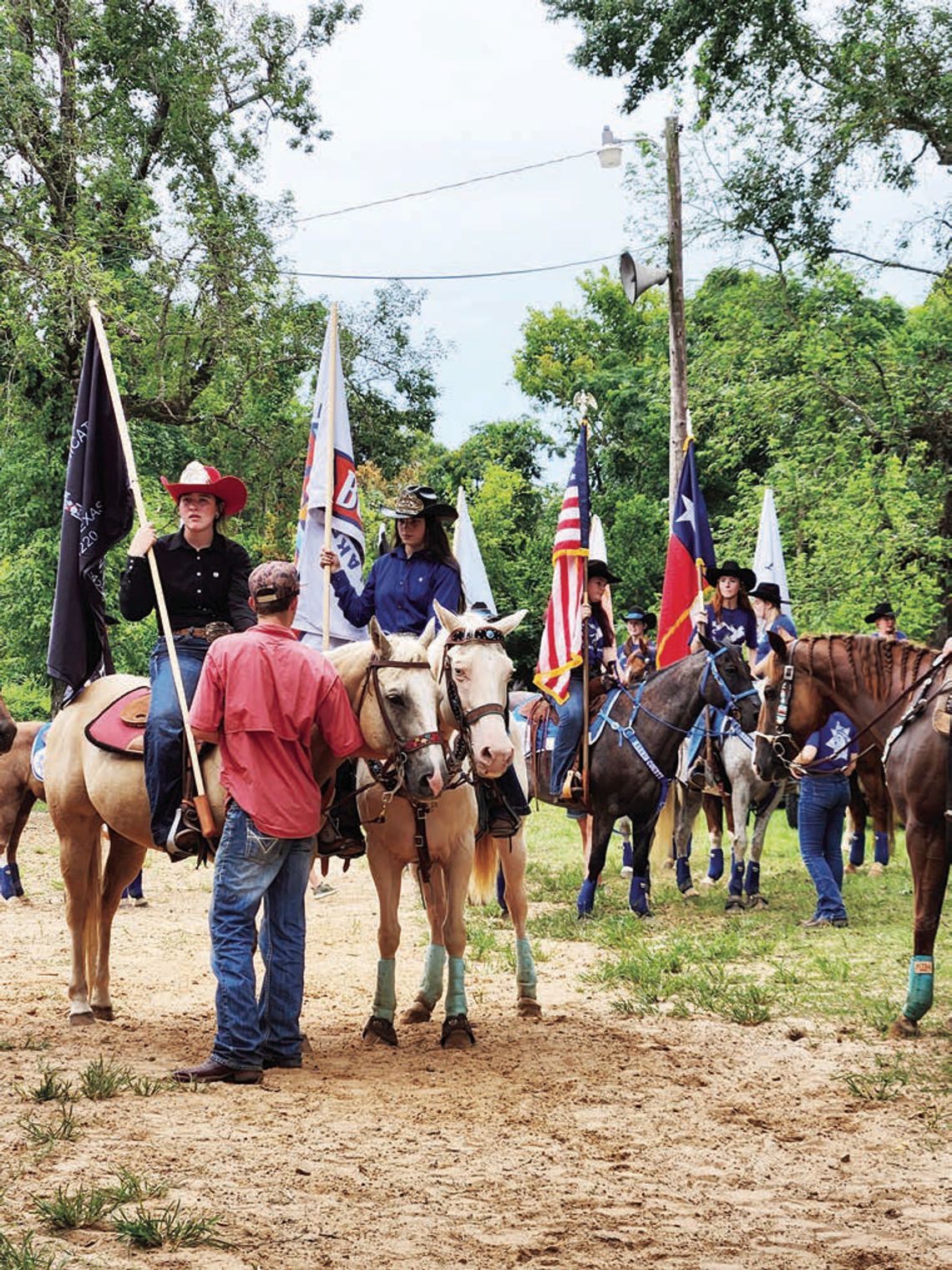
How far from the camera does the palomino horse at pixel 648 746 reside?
12852 millimetres

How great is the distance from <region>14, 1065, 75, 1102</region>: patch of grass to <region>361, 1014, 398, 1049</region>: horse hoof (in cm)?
189

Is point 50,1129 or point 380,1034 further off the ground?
point 50,1129

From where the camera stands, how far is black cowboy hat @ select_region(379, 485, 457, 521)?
8438 millimetres

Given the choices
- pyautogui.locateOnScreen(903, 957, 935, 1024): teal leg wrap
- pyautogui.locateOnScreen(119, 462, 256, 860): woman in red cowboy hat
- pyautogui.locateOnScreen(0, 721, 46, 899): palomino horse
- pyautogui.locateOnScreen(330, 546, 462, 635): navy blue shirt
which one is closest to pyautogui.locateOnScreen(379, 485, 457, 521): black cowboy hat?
pyautogui.locateOnScreen(330, 546, 462, 635): navy blue shirt

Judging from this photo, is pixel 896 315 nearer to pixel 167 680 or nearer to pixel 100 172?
pixel 100 172

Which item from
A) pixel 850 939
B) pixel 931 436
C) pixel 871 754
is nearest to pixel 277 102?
pixel 931 436

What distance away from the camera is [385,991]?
7930mm

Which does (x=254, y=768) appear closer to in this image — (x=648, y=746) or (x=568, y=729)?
(x=568, y=729)

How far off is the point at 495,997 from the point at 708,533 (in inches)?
338

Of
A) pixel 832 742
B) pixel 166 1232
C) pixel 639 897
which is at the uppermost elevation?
pixel 832 742

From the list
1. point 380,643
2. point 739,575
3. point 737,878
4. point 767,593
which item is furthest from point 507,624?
point 739,575

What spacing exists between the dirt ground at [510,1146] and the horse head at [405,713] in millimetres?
1464

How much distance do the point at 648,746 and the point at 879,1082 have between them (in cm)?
630

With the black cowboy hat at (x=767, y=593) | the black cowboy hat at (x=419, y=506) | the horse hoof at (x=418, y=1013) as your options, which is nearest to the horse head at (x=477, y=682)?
the black cowboy hat at (x=419, y=506)
